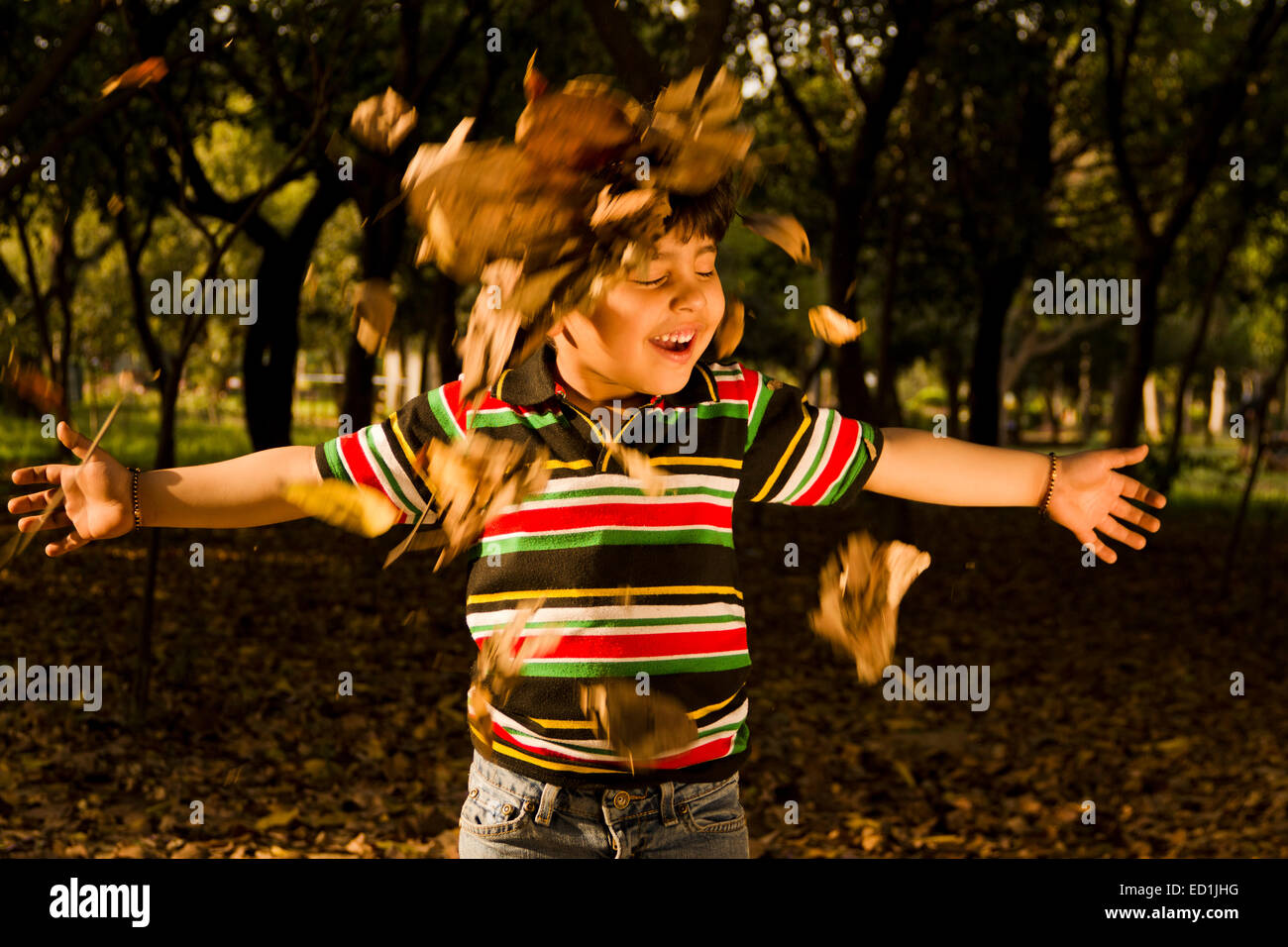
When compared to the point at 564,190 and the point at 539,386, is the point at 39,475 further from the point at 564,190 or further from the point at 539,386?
the point at 564,190

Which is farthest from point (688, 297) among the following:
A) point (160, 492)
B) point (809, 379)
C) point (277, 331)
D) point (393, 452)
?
point (809, 379)

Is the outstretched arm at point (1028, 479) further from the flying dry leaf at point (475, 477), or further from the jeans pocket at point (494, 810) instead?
the jeans pocket at point (494, 810)

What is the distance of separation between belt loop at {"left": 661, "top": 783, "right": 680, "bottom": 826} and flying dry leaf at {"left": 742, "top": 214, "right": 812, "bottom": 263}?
937 millimetres

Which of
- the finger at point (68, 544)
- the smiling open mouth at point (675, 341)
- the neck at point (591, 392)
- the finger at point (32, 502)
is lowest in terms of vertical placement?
the finger at point (68, 544)

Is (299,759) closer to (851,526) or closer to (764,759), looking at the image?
(764,759)

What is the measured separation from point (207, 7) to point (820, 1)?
4892 mm

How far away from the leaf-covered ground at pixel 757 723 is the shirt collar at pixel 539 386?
9.48ft

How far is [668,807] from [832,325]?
1.09 meters

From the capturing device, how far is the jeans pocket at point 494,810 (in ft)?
6.38

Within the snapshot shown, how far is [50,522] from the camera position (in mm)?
2006

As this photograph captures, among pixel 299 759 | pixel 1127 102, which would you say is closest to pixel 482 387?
Result: pixel 299 759

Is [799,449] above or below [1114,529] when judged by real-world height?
above

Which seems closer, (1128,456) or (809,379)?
(1128,456)

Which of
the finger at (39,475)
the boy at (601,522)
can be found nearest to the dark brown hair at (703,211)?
the boy at (601,522)
